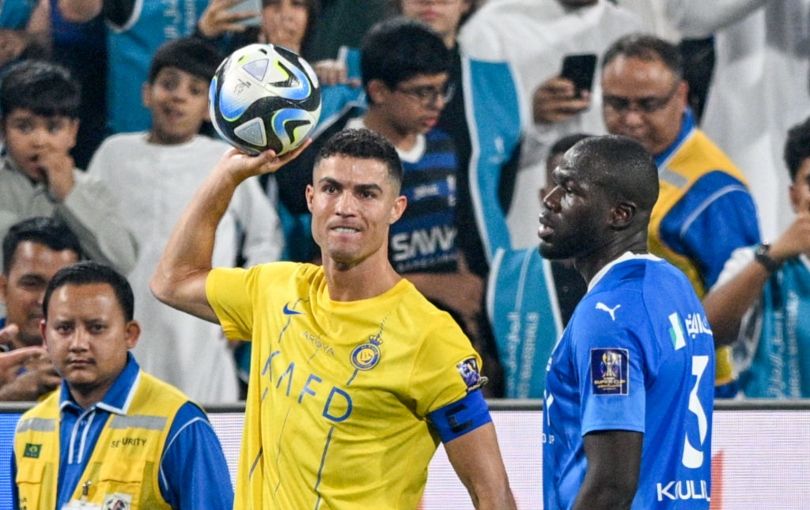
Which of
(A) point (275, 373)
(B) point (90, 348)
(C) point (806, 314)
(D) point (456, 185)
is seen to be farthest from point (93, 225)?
(C) point (806, 314)

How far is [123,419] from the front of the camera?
4.46 meters

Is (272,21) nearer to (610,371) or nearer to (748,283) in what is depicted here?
(748,283)

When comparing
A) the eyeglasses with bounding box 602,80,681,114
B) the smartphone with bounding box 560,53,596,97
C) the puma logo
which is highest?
the smartphone with bounding box 560,53,596,97

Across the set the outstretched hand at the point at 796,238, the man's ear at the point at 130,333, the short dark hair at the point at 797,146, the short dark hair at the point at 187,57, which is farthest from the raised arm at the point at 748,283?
the man's ear at the point at 130,333

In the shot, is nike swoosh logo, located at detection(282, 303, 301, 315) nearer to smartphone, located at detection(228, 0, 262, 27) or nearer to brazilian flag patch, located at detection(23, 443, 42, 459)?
brazilian flag patch, located at detection(23, 443, 42, 459)

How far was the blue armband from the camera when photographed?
12.8 feet

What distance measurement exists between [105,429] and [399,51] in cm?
313

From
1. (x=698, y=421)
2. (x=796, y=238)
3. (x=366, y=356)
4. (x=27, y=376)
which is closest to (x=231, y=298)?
(x=366, y=356)

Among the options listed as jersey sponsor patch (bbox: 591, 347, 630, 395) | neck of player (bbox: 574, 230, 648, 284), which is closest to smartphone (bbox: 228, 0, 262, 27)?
neck of player (bbox: 574, 230, 648, 284)

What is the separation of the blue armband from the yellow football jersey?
0.02 metres

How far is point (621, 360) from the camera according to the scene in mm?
3271

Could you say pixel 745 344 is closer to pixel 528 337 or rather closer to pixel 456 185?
pixel 528 337

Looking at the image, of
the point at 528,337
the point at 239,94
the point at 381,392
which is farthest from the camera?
the point at 528,337

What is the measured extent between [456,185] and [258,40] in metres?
1.27
